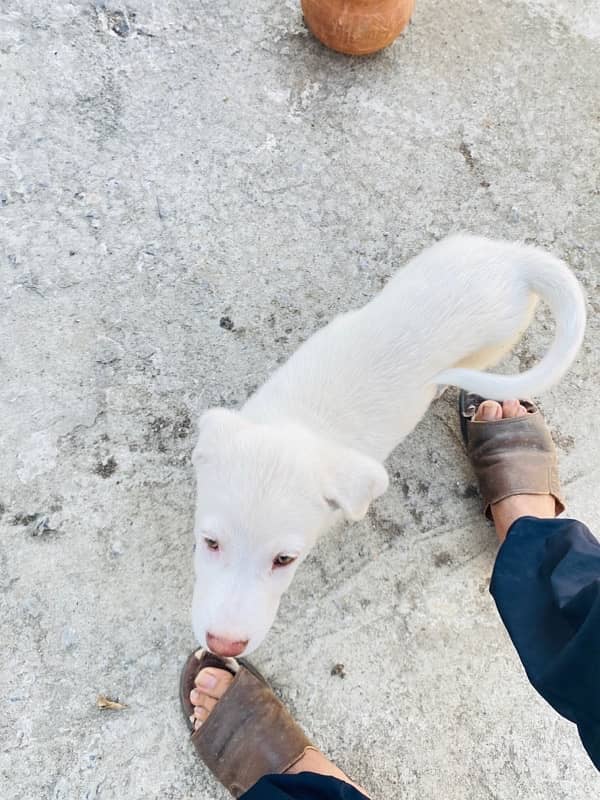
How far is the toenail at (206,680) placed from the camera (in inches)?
74.5

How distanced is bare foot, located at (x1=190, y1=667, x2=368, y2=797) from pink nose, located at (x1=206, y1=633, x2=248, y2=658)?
44 centimetres

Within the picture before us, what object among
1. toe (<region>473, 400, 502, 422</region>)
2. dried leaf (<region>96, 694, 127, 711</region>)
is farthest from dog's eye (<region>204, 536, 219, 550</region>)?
toe (<region>473, 400, 502, 422</region>)

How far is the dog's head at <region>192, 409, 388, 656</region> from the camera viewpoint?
146 cm

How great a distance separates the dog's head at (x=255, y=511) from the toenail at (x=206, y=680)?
16.0 inches

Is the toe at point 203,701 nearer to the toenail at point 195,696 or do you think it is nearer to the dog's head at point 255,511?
the toenail at point 195,696

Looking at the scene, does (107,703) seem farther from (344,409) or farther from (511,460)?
(511,460)

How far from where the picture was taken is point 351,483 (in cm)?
155

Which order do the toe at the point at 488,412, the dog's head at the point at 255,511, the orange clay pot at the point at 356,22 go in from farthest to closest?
the orange clay pot at the point at 356,22 → the toe at the point at 488,412 → the dog's head at the point at 255,511

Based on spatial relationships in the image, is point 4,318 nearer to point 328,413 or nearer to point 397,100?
point 328,413

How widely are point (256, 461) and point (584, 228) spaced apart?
1866mm

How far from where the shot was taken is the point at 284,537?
148 cm

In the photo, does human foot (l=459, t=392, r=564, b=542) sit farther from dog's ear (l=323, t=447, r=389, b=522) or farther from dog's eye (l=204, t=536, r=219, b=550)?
dog's eye (l=204, t=536, r=219, b=550)

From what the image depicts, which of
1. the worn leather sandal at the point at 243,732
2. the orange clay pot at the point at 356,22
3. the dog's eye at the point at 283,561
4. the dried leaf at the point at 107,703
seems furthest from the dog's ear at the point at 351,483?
the orange clay pot at the point at 356,22

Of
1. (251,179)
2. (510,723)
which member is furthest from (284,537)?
(251,179)
